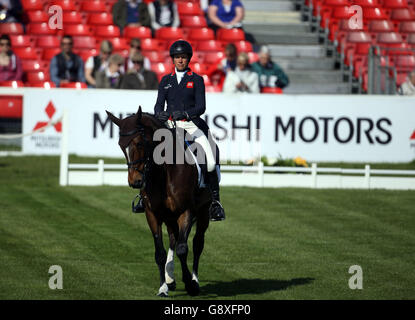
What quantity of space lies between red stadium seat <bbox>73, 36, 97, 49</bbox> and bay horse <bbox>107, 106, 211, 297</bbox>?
16.1 metres

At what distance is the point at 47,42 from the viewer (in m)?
26.7

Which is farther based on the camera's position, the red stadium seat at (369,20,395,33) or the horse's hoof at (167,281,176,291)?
the red stadium seat at (369,20,395,33)

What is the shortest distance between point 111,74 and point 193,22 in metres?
4.67

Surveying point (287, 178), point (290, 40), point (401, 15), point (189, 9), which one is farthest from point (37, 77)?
point (401, 15)

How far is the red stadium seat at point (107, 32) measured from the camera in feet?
89.4

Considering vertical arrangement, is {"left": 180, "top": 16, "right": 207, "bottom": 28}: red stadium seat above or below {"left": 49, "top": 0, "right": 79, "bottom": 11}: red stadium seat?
below

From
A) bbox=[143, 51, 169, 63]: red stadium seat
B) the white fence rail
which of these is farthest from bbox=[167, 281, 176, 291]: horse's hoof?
bbox=[143, 51, 169, 63]: red stadium seat

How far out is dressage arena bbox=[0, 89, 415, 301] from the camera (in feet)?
38.1

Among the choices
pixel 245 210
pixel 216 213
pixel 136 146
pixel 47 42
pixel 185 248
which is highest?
pixel 47 42

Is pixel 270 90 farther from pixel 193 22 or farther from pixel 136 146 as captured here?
pixel 136 146

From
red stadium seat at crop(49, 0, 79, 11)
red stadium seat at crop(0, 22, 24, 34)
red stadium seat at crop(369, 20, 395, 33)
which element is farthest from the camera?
red stadium seat at crop(369, 20, 395, 33)

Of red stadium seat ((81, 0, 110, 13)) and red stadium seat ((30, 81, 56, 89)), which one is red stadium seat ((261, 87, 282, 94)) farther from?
red stadium seat ((81, 0, 110, 13))

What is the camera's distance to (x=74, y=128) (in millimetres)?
22875
